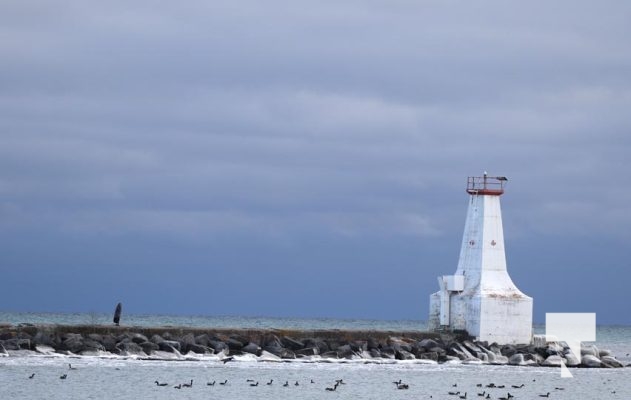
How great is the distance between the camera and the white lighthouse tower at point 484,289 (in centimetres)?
4347

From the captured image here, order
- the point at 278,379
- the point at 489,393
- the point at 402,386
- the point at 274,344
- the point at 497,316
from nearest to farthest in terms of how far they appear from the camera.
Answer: the point at 489,393
the point at 402,386
the point at 278,379
the point at 274,344
the point at 497,316

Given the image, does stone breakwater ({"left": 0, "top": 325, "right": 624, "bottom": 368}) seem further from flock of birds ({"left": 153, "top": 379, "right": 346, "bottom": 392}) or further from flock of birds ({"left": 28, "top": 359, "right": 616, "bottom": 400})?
flock of birds ({"left": 153, "top": 379, "right": 346, "bottom": 392})

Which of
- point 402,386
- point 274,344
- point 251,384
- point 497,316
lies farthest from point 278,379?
point 497,316

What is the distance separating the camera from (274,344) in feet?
140

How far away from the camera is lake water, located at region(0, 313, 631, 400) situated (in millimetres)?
33062

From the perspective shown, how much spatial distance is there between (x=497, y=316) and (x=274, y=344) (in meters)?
7.55

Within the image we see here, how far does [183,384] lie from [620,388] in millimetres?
13535

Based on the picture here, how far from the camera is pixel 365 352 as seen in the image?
1702 inches

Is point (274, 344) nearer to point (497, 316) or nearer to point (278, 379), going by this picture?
point (278, 379)

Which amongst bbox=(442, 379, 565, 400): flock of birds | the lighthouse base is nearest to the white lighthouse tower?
the lighthouse base

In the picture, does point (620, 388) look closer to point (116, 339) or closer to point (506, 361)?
point (506, 361)

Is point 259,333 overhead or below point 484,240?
below

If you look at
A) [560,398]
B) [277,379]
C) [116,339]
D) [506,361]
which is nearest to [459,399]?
[560,398]

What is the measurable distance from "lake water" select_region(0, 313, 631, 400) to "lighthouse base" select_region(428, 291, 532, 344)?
1.64 m
